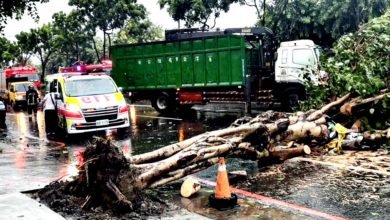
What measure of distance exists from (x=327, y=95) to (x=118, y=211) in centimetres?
782

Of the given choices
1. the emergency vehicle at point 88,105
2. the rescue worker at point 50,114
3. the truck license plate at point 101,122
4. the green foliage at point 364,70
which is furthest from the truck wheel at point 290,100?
the rescue worker at point 50,114

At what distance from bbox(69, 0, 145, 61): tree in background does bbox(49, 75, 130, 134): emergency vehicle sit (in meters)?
23.6

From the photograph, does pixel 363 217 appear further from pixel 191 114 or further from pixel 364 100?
pixel 191 114

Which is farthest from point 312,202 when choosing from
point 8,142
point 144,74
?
point 144,74

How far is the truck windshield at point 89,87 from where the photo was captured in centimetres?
1406

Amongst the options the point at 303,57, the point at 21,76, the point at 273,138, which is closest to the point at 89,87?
the point at 273,138

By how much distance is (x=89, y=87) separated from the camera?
1430cm

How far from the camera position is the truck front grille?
13.4m

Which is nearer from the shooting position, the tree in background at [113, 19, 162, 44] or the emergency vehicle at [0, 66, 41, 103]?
the emergency vehicle at [0, 66, 41, 103]

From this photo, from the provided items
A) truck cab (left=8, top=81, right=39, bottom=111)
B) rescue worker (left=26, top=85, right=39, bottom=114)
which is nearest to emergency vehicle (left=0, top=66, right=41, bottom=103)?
truck cab (left=8, top=81, right=39, bottom=111)

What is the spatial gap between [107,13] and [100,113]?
25549 millimetres

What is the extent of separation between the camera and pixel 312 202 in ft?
21.6

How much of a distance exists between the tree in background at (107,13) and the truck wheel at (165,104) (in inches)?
712

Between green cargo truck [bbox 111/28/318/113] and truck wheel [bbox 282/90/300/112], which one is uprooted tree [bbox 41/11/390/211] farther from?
green cargo truck [bbox 111/28/318/113]
